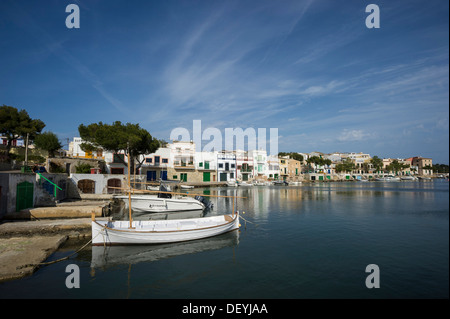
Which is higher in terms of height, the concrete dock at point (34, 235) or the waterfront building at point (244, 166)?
the waterfront building at point (244, 166)

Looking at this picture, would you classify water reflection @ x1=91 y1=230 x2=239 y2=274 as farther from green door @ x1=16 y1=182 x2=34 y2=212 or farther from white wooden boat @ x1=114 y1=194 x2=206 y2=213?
white wooden boat @ x1=114 y1=194 x2=206 y2=213

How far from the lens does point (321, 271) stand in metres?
9.83

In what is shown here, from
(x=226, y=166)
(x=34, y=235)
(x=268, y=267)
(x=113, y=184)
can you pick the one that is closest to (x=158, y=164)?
(x=226, y=166)

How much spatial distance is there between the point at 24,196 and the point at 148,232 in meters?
11.2

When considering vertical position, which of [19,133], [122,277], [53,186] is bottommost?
[122,277]

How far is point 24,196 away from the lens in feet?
56.6

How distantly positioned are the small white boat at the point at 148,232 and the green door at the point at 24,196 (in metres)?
8.33

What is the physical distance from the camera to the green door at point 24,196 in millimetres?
16625

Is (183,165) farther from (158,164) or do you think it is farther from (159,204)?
(159,204)

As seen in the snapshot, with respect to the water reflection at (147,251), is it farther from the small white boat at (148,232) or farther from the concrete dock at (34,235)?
the concrete dock at (34,235)

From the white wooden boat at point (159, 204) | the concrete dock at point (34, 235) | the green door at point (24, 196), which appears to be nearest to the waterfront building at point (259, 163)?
the white wooden boat at point (159, 204)

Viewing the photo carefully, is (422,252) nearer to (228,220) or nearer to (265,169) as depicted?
(228,220)
